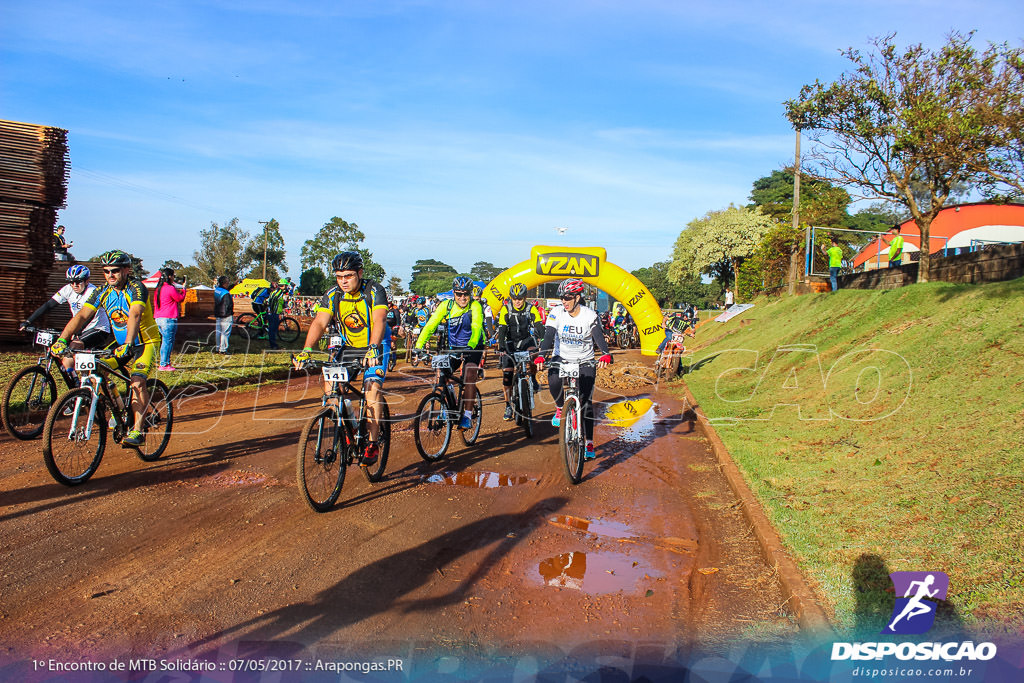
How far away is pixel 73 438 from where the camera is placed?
A: 623 centimetres

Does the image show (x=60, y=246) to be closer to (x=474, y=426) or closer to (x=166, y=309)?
(x=166, y=309)

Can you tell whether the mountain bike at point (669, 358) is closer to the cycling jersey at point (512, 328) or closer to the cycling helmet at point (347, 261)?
the cycling jersey at point (512, 328)

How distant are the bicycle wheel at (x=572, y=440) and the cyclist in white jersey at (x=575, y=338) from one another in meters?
0.41

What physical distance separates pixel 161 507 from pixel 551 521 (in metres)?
3.41

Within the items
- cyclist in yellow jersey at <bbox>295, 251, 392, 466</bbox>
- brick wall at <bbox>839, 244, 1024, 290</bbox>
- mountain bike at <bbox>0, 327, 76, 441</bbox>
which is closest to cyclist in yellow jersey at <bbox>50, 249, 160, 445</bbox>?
mountain bike at <bbox>0, 327, 76, 441</bbox>

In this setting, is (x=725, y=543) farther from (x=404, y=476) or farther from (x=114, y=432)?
(x=114, y=432)

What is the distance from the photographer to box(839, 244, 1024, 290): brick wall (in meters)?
13.4

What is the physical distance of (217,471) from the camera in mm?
7012

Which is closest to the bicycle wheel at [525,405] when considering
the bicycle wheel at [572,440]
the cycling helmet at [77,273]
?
the bicycle wheel at [572,440]

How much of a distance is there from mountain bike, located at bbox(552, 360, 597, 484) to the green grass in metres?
1.87

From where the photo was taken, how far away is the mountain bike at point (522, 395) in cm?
979

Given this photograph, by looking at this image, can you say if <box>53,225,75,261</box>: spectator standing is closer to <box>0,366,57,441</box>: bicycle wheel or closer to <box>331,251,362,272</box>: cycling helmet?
<box>0,366,57,441</box>: bicycle wheel

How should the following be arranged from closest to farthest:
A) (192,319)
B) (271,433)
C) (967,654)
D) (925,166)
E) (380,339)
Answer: (967,654) < (380,339) < (271,433) < (925,166) < (192,319)

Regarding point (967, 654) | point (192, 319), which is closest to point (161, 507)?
point (967, 654)
